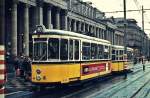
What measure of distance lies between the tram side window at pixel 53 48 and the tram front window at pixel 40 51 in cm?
24

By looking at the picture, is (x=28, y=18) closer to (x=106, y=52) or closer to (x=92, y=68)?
(x=106, y=52)

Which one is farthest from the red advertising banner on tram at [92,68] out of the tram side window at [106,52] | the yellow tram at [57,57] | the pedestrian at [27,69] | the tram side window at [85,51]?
the pedestrian at [27,69]

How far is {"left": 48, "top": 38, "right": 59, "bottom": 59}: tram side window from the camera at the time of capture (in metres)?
20.7

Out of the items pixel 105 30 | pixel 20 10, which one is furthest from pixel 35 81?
pixel 105 30

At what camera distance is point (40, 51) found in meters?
20.7

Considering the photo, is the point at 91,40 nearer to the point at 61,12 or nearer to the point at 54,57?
the point at 54,57

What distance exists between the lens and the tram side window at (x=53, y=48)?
2075 centimetres

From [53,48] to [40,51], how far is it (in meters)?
0.65

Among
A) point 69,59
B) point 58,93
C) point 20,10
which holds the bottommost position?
point 58,93

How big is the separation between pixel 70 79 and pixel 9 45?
3824 centimetres

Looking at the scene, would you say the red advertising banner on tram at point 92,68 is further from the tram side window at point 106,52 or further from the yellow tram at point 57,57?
the tram side window at point 106,52

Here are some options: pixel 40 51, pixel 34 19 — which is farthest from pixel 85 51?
pixel 34 19

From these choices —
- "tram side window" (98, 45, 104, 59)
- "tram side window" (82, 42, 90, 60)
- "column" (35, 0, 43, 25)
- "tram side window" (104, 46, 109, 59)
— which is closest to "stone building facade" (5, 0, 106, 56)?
"column" (35, 0, 43, 25)

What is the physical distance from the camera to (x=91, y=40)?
2644 centimetres
